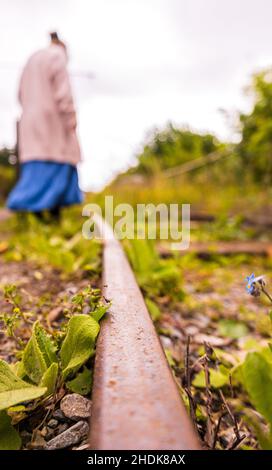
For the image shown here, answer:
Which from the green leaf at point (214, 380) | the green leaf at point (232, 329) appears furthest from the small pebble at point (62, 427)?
the green leaf at point (232, 329)

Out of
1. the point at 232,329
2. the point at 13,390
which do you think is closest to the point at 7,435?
the point at 13,390

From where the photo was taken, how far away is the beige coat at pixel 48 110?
4.40 metres

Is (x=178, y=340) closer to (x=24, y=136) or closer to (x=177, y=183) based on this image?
(x=24, y=136)

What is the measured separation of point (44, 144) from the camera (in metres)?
4.77

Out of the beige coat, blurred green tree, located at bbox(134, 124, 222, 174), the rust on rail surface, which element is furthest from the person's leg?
blurred green tree, located at bbox(134, 124, 222, 174)

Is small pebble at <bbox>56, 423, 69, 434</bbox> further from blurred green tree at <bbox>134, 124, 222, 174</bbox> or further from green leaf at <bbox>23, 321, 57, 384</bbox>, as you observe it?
blurred green tree at <bbox>134, 124, 222, 174</bbox>

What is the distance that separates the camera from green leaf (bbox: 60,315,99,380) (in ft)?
2.86

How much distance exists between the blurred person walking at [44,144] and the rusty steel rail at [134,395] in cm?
402

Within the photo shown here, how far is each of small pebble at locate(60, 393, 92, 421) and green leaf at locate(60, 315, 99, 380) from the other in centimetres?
6

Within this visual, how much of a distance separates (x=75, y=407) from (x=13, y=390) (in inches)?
5.2

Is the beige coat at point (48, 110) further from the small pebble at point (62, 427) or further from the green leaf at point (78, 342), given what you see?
the small pebble at point (62, 427)

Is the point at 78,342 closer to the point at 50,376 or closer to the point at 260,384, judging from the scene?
the point at 50,376

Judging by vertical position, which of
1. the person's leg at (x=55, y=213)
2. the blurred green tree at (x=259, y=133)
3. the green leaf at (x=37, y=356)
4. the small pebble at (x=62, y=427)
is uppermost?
the blurred green tree at (x=259, y=133)

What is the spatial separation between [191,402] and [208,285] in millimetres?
1975
